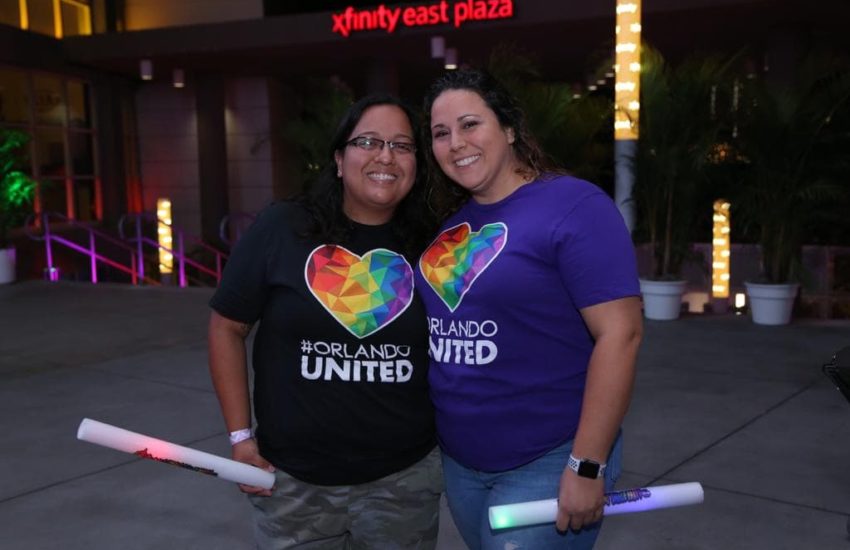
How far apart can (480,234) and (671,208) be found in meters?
6.56

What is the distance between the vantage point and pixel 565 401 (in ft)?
5.71

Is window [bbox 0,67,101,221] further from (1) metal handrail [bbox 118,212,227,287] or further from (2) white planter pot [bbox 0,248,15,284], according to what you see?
(2) white planter pot [bbox 0,248,15,284]

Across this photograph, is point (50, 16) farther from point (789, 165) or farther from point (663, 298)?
point (789, 165)

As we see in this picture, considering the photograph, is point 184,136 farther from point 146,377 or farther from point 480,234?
point 480,234

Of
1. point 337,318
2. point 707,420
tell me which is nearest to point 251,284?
point 337,318

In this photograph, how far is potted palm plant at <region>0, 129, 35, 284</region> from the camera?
11281 millimetres

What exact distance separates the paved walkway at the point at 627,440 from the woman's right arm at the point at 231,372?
1.39 meters

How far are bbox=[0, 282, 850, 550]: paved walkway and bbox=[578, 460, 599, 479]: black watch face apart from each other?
5.50ft

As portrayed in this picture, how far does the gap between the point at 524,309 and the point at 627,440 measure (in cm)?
288

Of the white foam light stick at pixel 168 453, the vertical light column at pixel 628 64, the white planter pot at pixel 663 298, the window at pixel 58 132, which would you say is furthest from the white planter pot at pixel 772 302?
the window at pixel 58 132

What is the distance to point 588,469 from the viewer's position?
1.63m

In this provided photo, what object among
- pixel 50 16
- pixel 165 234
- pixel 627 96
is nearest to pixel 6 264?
pixel 165 234

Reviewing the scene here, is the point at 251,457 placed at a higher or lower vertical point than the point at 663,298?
higher

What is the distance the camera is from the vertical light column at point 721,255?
808 cm
